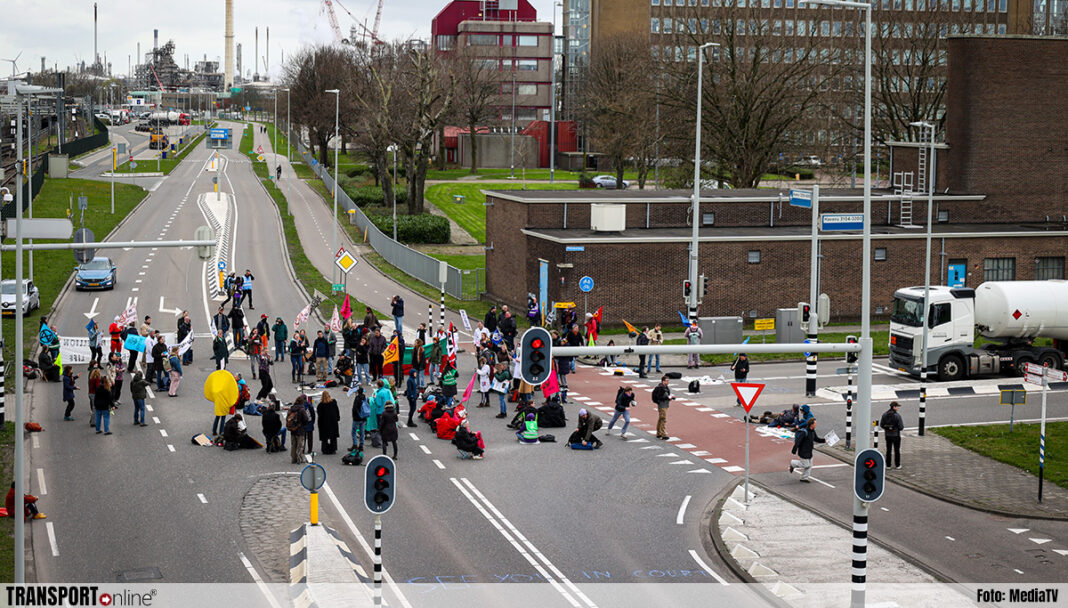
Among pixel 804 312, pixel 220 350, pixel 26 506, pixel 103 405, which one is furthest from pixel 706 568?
pixel 220 350

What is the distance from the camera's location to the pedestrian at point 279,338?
38375 millimetres

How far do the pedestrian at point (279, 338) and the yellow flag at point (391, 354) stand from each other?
5.50 meters

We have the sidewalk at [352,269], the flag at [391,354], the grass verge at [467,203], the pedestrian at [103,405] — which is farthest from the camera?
the grass verge at [467,203]

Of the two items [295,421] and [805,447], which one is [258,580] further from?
[805,447]

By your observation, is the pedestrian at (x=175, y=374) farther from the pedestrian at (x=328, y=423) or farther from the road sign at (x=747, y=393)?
the road sign at (x=747, y=393)

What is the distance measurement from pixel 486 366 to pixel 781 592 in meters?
14.4

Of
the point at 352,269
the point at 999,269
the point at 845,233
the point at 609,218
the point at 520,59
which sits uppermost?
the point at 520,59

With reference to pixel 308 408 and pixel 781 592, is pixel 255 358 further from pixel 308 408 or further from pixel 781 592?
pixel 781 592

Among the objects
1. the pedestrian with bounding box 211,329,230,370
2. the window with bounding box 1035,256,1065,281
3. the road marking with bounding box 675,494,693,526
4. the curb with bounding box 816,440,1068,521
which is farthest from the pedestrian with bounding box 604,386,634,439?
the window with bounding box 1035,256,1065,281

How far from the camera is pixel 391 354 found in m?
33.9

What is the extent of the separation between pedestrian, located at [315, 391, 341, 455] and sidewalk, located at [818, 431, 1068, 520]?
1144 centimetres

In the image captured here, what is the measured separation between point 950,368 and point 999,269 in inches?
507

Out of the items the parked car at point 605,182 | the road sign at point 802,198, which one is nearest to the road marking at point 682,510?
the road sign at point 802,198

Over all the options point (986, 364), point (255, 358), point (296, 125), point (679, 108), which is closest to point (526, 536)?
point (255, 358)
